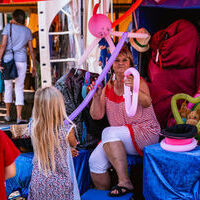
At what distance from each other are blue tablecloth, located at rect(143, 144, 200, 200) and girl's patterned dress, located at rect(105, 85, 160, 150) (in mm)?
305

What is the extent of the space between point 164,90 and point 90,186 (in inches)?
50.2

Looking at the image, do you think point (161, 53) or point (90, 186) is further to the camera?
point (161, 53)

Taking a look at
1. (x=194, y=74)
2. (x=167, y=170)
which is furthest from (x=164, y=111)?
(x=167, y=170)

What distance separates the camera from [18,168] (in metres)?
2.85

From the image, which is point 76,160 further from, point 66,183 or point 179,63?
point 179,63

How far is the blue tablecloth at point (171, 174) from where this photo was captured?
2.24 meters

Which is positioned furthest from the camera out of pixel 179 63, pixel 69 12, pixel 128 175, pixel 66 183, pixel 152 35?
pixel 69 12

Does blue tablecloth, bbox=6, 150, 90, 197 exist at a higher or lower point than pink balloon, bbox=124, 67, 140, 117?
lower

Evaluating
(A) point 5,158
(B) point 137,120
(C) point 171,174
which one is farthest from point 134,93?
(A) point 5,158

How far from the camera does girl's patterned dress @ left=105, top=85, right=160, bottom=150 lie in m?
2.71

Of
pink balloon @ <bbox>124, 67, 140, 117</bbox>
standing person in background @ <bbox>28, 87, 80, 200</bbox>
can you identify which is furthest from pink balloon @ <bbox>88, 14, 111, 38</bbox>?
standing person in background @ <bbox>28, 87, 80, 200</bbox>

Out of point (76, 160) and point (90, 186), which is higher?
point (76, 160)

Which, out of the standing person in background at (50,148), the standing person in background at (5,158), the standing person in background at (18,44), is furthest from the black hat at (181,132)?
the standing person in background at (18,44)

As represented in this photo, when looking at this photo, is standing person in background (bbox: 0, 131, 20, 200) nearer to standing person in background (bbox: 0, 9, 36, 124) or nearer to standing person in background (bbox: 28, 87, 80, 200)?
standing person in background (bbox: 28, 87, 80, 200)
